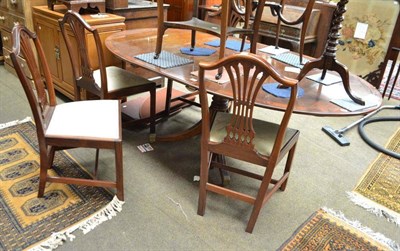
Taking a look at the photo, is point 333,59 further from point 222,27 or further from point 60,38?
point 60,38

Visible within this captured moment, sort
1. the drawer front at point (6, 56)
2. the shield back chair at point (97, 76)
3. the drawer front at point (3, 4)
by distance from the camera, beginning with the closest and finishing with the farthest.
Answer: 1. the shield back chair at point (97, 76)
2. the drawer front at point (3, 4)
3. the drawer front at point (6, 56)

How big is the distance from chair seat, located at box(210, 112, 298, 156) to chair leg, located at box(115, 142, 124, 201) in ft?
1.62

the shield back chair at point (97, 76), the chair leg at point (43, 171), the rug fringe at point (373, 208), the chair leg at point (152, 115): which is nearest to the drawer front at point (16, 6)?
the shield back chair at point (97, 76)

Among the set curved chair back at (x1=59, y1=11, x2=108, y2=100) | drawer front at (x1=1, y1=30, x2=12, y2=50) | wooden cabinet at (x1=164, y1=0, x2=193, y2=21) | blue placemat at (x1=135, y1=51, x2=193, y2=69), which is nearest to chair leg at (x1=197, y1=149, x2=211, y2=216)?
blue placemat at (x1=135, y1=51, x2=193, y2=69)

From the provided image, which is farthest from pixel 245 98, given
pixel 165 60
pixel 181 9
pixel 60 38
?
pixel 181 9

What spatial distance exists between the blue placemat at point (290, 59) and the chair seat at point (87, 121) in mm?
1125

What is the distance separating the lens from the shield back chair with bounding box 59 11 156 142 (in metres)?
2.04

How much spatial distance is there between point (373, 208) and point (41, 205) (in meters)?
2.00

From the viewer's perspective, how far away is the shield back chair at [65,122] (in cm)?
160

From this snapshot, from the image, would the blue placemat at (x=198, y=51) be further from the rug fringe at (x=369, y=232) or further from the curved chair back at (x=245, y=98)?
the rug fringe at (x=369, y=232)

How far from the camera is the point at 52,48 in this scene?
2896 millimetres

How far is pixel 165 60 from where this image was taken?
1.99 m

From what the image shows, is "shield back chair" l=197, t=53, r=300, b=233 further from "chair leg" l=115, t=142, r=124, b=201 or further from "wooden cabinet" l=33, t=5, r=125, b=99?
"wooden cabinet" l=33, t=5, r=125, b=99

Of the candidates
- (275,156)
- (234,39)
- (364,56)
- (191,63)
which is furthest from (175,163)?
(364,56)
